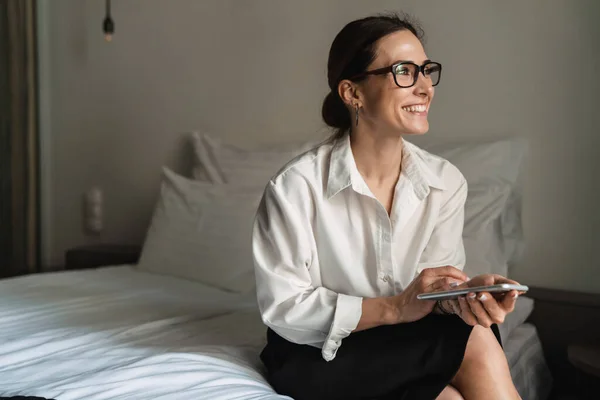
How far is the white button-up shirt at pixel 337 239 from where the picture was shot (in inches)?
46.4

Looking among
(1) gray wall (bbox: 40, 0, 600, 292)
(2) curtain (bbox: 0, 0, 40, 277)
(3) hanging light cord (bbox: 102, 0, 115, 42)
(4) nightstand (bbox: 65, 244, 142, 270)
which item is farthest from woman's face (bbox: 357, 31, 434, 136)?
(2) curtain (bbox: 0, 0, 40, 277)

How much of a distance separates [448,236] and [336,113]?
1.13 ft

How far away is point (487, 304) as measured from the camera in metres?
1.00

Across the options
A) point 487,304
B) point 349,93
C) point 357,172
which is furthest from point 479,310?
point 349,93

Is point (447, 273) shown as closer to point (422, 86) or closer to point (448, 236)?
point (448, 236)

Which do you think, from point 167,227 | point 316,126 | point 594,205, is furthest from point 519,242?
point 167,227

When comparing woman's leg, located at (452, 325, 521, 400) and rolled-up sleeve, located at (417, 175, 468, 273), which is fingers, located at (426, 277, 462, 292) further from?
rolled-up sleeve, located at (417, 175, 468, 273)

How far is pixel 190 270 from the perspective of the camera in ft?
6.68

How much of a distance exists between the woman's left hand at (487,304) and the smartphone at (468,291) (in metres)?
0.01

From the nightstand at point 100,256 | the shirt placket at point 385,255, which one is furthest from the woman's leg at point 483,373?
the nightstand at point 100,256

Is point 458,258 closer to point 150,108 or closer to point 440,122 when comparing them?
point 440,122

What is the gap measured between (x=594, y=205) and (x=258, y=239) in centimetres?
101

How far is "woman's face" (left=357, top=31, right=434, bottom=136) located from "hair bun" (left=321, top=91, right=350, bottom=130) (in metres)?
0.12

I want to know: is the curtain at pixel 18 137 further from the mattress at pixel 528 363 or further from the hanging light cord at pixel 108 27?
the mattress at pixel 528 363
